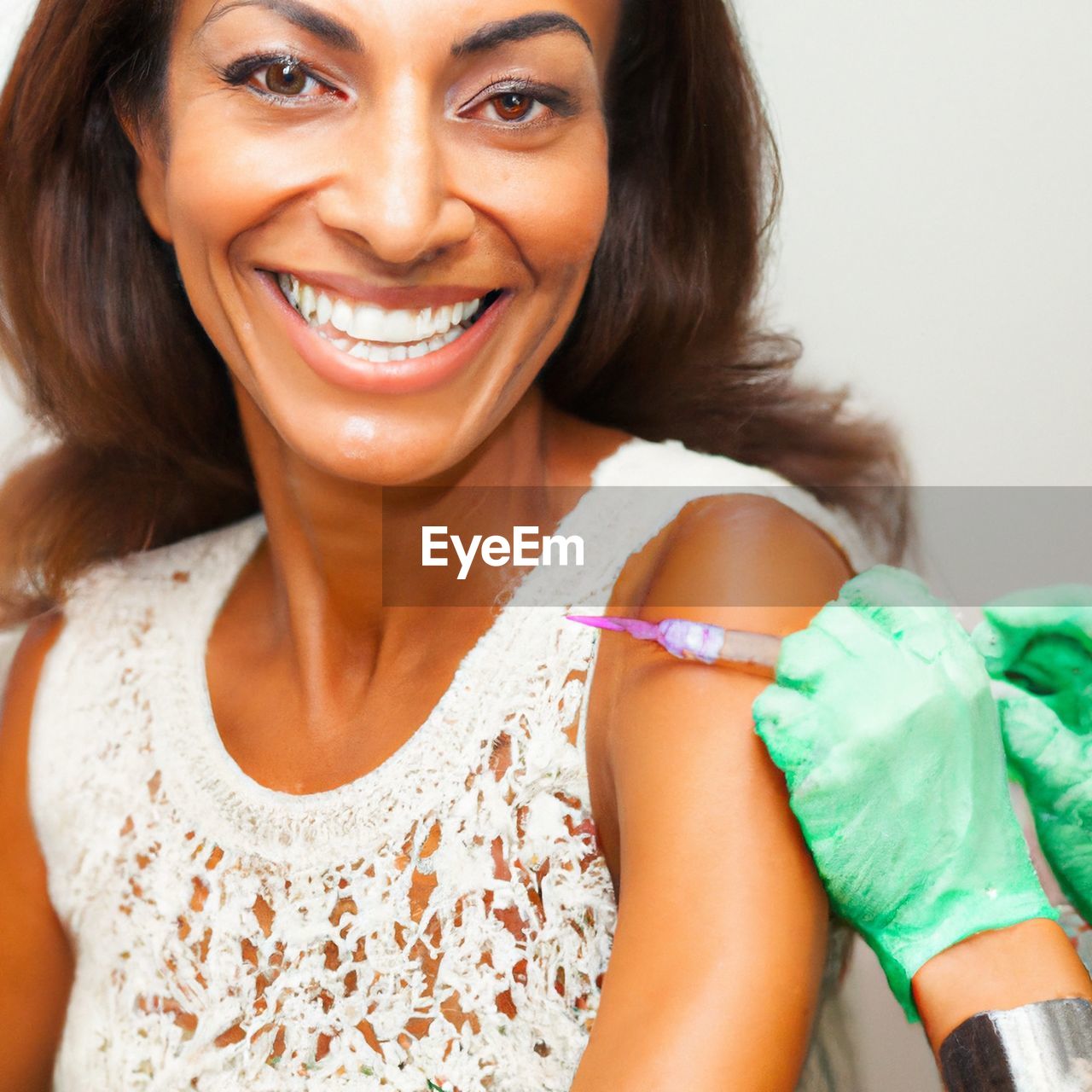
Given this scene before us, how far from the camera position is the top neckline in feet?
3.38

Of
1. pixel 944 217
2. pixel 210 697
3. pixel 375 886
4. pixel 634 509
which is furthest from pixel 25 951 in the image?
pixel 944 217

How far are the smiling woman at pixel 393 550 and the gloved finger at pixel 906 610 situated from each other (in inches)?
1.2

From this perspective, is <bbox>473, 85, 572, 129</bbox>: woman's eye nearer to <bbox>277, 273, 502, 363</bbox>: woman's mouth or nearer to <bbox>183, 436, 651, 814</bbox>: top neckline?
<bbox>277, 273, 502, 363</bbox>: woman's mouth

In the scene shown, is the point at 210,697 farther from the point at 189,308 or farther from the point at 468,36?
the point at 468,36

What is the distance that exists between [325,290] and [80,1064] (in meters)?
0.62

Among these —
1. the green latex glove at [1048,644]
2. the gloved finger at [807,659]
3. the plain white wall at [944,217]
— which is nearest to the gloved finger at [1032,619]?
the green latex glove at [1048,644]

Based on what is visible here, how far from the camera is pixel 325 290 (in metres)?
0.97

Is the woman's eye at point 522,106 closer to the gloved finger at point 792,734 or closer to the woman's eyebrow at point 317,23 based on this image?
the woman's eyebrow at point 317,23

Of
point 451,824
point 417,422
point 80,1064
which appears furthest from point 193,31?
point 80,1064

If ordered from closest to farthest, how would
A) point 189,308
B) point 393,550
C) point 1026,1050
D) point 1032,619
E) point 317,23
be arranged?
1. point 1026,1050
2. point 317,23
3. point 1032,619
4. point 393,550
5. point 189,308

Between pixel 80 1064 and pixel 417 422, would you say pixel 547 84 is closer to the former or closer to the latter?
pixel 417 422

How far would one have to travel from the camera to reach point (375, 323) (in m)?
0.96

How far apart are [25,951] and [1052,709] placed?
832mm

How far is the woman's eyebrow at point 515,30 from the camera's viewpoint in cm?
90
